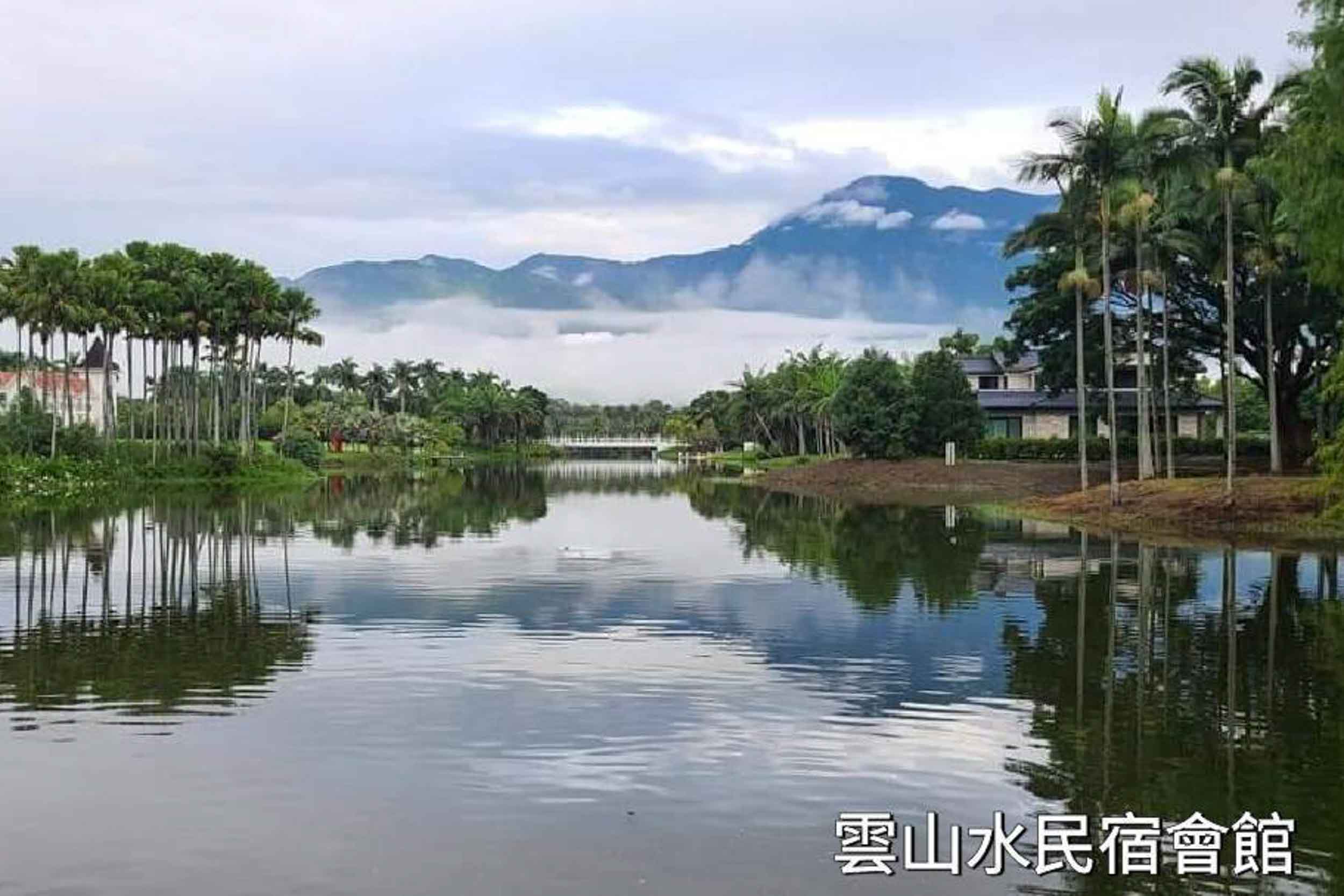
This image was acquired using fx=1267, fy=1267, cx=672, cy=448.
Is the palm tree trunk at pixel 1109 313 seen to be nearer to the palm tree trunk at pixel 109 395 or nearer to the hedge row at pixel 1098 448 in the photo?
the hedge row at pixel 1098 448

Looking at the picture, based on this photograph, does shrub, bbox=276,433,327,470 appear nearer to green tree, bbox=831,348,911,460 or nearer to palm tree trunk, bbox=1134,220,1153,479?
green tree, bbox=831,348,911,460

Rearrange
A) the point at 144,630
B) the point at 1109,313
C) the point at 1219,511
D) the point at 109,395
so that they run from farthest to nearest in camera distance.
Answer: the point at 109,395, the point at 1109,313, the point at 1219,511, the point at 144,630

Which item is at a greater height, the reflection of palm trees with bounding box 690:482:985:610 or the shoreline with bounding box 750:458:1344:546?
the shoreline with bounding box 750:458:1344:546

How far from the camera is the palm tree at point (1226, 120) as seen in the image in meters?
37.3

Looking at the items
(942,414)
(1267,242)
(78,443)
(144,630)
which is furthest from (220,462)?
(144,630)

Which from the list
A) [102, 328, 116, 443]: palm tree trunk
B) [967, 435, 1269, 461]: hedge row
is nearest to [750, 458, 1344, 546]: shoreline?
[967, 435, 1269, 461]: hedge row

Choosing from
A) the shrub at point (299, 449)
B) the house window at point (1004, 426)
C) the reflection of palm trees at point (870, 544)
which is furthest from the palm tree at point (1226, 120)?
the shrub at point (299, 449)

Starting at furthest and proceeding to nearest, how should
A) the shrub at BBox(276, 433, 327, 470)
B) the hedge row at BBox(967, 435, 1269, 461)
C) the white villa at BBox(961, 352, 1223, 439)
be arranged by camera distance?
the shrub at BBox(276, 433, 327, 470), the white villa at BBox(961, 352, 1223, 439), the hedge row at BBox(967, 435, 1269, 461)

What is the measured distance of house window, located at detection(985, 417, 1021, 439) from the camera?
8162cm

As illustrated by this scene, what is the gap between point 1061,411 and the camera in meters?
78.9

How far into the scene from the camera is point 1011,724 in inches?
513

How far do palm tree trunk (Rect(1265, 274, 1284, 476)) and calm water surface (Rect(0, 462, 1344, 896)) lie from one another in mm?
17838

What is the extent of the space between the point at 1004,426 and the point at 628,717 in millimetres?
72443

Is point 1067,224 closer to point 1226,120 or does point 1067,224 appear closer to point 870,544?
point 1226,120
